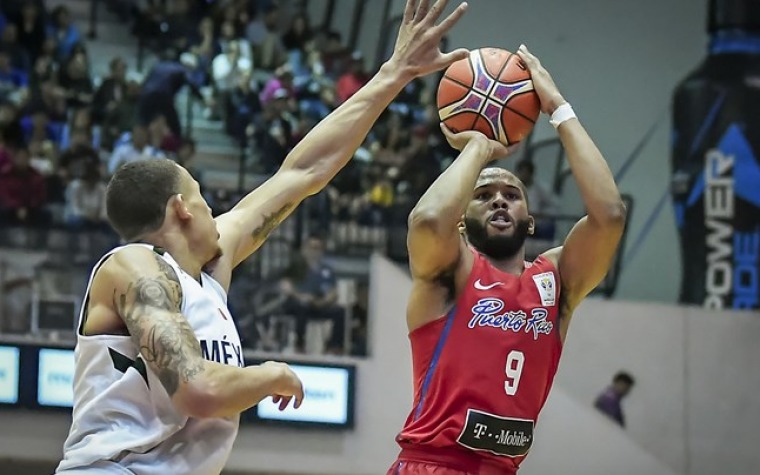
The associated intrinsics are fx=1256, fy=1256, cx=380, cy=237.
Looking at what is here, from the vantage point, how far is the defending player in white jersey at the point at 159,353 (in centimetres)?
332

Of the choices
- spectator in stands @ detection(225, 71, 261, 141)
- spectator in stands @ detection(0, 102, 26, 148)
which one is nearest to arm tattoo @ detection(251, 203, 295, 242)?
spectator in stands @ detection(0, 102, 26, 148)

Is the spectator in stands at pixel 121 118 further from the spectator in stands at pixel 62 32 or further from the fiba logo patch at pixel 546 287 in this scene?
the fiba logo patch at pixel 546 287

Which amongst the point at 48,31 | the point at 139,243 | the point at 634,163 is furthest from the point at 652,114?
the point at 139,243

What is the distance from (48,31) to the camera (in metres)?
15.4

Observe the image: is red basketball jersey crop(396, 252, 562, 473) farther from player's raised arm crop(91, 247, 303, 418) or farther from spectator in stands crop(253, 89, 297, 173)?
spectator in stands crop(253, 89, 297, 173)

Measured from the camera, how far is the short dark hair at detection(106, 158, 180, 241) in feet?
12.0

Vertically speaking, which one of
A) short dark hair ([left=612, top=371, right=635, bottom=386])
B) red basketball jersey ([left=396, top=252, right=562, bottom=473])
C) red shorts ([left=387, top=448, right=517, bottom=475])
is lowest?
short dark hair ([left=612, top=371, right=635, bottom=386])

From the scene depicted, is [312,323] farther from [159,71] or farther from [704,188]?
[704,188]

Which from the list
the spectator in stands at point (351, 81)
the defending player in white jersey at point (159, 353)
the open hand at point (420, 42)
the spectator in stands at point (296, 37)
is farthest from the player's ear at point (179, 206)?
the spectator in stands at point (296, 37)

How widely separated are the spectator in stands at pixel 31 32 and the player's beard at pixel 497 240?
11.1 metres

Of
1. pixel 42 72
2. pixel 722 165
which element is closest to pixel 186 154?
pixel 42 72

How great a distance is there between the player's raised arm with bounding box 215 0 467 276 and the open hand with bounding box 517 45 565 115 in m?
0.38

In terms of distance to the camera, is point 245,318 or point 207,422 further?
point 245,318

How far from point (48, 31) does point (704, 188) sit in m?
8.18
